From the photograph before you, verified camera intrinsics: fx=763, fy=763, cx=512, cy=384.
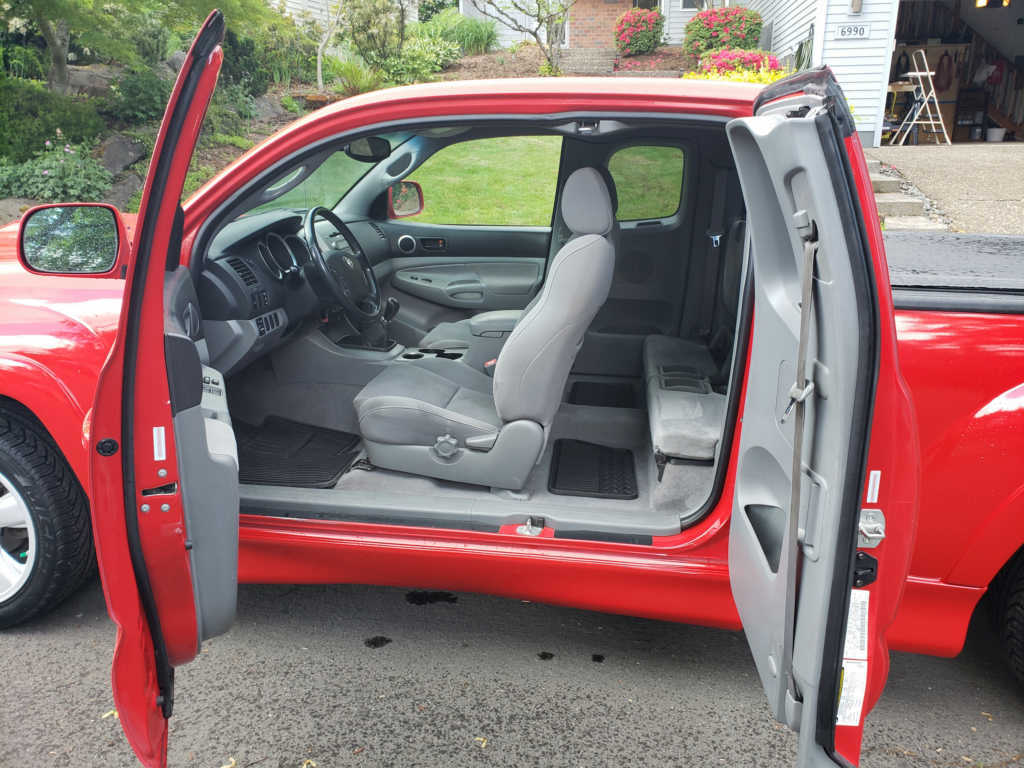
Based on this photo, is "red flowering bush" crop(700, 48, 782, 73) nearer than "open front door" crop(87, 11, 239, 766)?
No

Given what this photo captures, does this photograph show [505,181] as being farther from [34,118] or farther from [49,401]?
[34,118]

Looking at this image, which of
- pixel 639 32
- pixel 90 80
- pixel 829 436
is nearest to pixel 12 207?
pixel 90 80

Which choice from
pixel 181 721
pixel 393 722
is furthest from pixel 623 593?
pixel 181 721

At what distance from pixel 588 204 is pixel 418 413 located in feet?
2.89

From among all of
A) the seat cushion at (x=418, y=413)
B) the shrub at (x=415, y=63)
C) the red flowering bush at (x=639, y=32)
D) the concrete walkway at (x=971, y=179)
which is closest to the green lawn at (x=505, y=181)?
the seat cushion at (x=418, y=413)

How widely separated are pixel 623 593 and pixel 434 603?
2.62ft

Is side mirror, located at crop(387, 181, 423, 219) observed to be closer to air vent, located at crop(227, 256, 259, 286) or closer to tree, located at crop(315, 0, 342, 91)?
air vent, located at crop(227, 256, 259, 286)

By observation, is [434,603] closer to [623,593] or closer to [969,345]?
[623,593]

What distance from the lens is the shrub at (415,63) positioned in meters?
13.2

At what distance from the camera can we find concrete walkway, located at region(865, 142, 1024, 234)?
22.1ft

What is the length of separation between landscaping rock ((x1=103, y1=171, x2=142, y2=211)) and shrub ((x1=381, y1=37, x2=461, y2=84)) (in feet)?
18.1

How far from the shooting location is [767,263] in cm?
161

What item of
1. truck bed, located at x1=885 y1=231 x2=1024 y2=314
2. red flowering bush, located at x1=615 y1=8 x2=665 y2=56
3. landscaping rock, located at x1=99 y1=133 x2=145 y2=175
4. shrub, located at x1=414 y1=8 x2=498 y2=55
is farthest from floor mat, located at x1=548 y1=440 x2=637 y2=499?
shrub, located at x1=414 y1=8 x2=498 y2=55

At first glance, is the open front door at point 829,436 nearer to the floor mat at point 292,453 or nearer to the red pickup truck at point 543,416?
the red pickup truck at point 543,416
